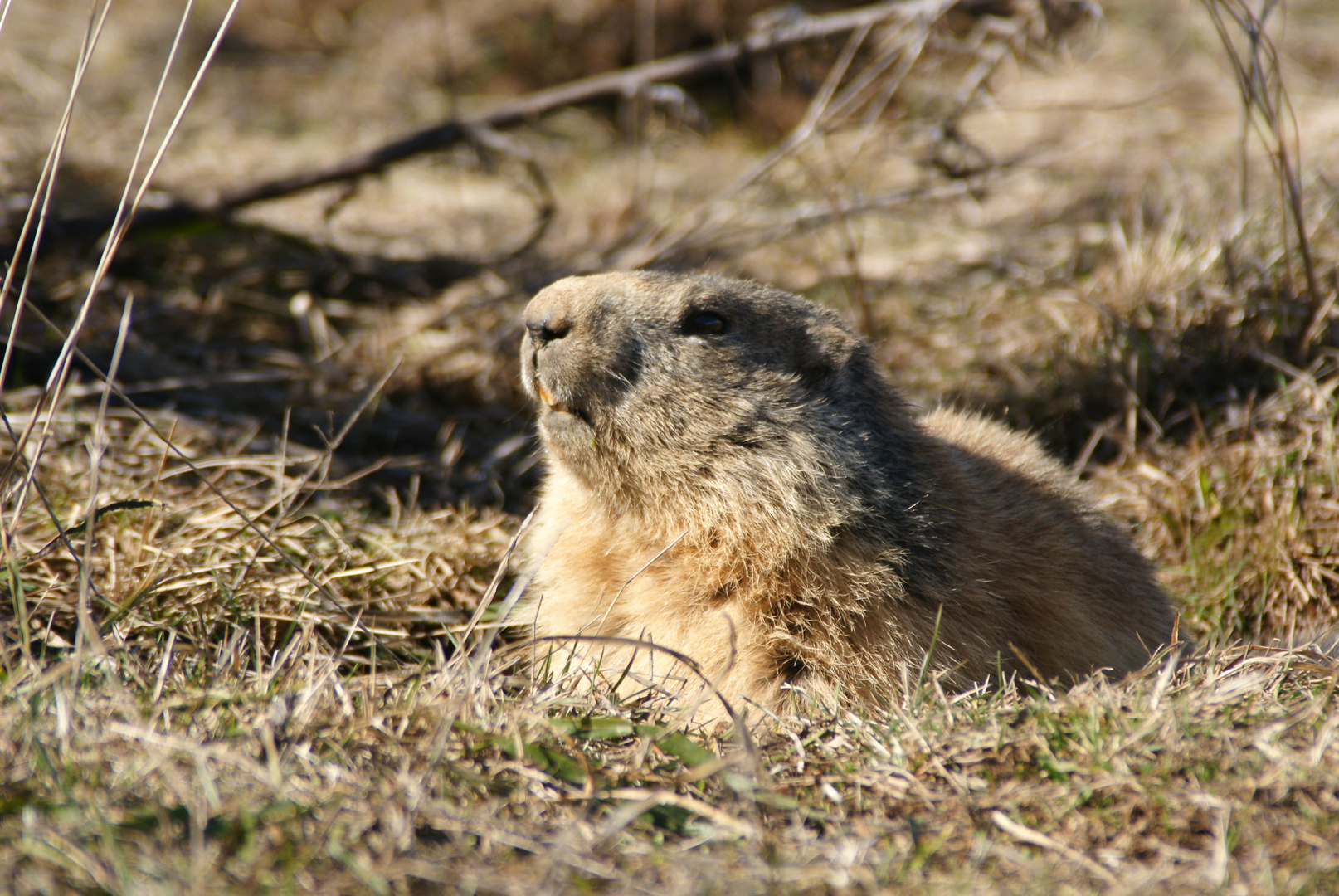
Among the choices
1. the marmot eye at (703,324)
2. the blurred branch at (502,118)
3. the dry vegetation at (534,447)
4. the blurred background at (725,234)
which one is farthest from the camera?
the blurred branch at (502,118)

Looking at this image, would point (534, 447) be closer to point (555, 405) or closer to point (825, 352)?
point (555, 405)

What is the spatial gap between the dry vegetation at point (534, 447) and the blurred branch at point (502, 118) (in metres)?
0.16

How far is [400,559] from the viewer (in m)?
3.85

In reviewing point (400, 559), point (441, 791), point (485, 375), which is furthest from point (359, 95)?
point (441, 791)

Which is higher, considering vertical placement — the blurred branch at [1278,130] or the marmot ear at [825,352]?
the blurred branch at [1278,130]

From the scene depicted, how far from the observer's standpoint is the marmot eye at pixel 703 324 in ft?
10.8

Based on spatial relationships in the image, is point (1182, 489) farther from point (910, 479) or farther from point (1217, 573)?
point (910, 479)

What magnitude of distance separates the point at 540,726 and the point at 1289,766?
5.54ft

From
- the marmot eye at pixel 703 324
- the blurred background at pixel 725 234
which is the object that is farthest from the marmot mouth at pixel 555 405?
the blurred background at pixel 725 234

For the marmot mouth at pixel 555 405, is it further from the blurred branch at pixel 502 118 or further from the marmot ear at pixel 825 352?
the blurred branch at pixel 502 118

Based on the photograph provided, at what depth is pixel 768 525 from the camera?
10.2ft

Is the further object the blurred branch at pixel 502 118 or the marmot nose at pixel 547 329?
the blurred branch at pixel 502 118

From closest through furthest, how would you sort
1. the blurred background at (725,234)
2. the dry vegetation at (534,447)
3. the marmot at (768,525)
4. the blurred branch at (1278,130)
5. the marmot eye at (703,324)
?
the dry vegetation at (534,447) < the marmot at (768,525) < the marmot eye at (703,324) < the blurred branch at (1278,130) < the blurred background at (725,234)

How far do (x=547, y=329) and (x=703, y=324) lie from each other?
537mm
